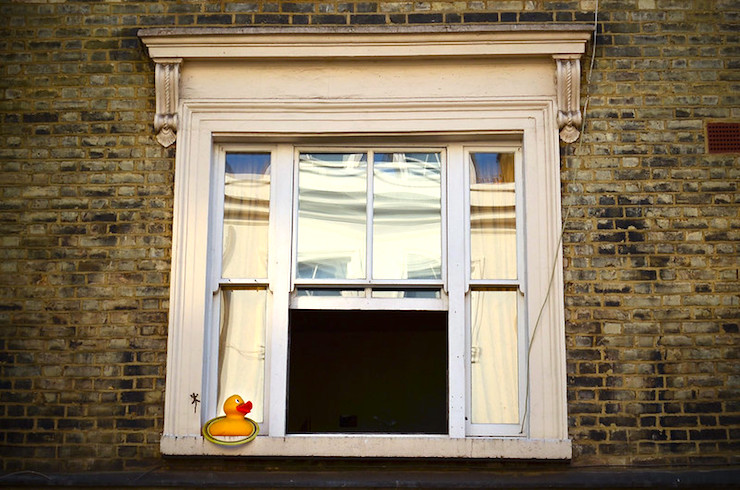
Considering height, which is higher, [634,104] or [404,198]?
[634,104]

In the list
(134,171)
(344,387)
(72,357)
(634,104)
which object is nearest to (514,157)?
(634,104)

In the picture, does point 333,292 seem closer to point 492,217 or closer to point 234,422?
point 234,422

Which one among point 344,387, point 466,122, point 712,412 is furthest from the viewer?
point 344,387

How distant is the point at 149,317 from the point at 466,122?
7.23ft

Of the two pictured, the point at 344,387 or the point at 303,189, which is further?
the point at 344,387

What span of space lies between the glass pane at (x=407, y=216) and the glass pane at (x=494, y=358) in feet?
1.21

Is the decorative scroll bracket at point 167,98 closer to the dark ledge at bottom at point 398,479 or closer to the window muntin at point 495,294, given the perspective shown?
the window muntin at point 495,294

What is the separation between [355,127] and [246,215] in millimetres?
857

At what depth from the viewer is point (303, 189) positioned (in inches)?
225

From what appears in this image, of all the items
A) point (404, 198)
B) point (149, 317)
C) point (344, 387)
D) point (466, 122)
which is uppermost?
point (466, 122)

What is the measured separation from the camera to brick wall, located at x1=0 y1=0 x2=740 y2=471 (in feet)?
17.1

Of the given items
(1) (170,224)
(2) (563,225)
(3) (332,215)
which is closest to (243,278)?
(1) (170,224)

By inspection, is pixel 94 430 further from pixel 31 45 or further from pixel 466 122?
pixel 466 122

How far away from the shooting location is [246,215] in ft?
18.5
